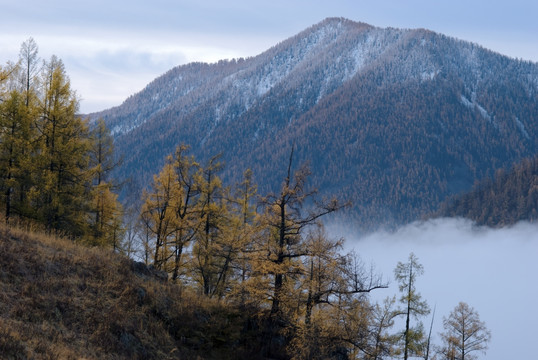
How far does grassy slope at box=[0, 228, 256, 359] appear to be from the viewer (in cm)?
Result: 1327

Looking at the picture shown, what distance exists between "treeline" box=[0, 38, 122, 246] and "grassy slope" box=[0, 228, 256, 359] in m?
5.92

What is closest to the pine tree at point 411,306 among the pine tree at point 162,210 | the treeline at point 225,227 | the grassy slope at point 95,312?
the treeline at point 225,227

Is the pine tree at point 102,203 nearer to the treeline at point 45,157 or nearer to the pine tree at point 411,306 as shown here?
the treeline at point 45,157

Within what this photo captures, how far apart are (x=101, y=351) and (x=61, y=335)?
1.25 m

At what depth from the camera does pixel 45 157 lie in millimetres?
24219

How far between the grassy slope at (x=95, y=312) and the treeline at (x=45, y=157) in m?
5.92

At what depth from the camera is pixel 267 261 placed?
65.6 ft

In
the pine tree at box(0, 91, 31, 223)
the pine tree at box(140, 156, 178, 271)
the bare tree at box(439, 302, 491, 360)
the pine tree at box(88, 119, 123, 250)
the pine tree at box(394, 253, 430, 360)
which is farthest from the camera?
the bare tree at box(439, 302, 491, 360)

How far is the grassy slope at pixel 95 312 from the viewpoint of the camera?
13.3 metres

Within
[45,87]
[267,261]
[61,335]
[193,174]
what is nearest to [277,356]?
[267,261]

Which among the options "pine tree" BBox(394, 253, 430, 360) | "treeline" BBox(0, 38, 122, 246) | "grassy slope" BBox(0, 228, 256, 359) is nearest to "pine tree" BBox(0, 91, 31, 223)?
"treeline" BBox(0, 38, 122, 246)

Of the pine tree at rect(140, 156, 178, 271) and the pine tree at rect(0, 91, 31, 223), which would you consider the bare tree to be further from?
the pine tree at rect(0, 91, 31, 223)

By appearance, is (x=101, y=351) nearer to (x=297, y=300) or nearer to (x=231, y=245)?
(x=297, y=300)

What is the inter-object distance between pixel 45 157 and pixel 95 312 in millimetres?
11333
